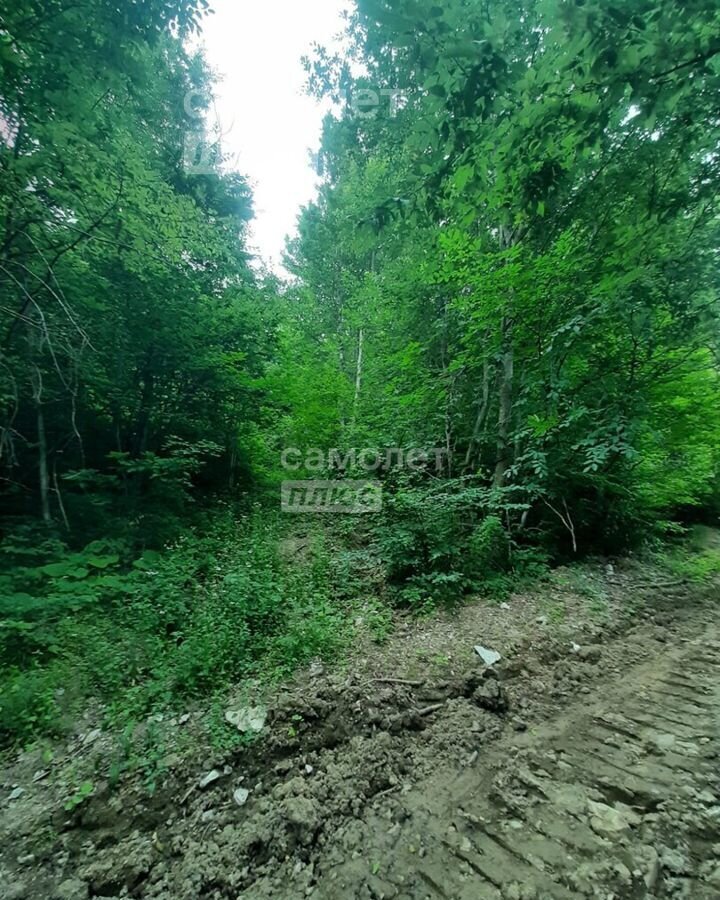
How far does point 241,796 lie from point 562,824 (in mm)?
1722

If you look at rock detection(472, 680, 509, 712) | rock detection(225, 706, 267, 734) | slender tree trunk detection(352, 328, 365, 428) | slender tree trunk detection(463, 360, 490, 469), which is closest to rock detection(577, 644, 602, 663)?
rock detection(472, 680, 509, 712)

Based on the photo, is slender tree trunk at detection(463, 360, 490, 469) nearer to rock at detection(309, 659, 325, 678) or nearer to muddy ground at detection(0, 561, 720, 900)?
muddy ground at detection(0, 561, 720, 900)

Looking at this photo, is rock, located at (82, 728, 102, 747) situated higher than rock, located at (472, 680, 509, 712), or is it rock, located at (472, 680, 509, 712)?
rock, located at (472, 680, 509, 712)

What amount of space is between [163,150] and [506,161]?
8749 mm

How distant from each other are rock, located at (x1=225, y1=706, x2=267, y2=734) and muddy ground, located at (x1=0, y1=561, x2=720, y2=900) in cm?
3

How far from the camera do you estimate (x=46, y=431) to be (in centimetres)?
511

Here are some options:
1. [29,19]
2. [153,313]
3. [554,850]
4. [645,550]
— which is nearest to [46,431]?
[153,313]

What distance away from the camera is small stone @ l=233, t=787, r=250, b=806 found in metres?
2.07

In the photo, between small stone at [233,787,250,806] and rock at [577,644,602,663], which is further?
rock at [577,644,602,663]

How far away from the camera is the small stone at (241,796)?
2.07m

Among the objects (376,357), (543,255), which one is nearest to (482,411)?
(543,255)

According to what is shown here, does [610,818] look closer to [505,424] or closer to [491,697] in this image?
[491,697]

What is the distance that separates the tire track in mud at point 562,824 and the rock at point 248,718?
83 centimetres

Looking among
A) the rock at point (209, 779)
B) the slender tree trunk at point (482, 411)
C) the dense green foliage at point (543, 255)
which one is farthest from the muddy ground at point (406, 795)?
the slender tree trunk at point (482, 411)
